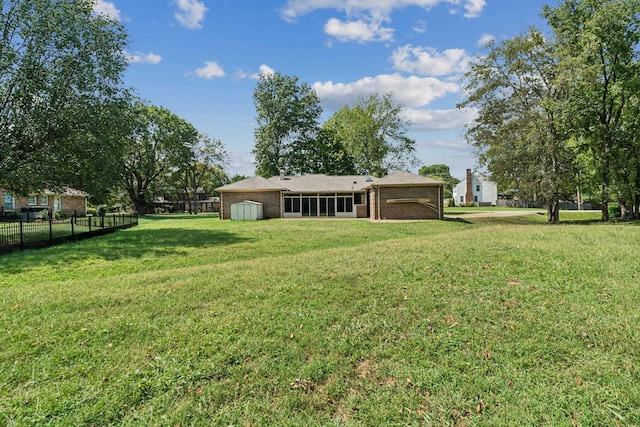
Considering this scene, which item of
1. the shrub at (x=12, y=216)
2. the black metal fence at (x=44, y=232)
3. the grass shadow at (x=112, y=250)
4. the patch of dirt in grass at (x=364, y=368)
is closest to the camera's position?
the patch of dirt in grass at (x=364, y=368)

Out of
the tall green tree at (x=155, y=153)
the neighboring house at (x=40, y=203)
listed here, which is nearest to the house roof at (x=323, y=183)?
the neighboring house at (x=40, y=203)

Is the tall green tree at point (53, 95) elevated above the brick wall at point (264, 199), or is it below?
A: above

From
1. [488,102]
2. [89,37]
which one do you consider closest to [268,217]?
[89,37]

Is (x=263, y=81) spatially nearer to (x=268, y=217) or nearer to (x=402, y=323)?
(x=268, y=217)

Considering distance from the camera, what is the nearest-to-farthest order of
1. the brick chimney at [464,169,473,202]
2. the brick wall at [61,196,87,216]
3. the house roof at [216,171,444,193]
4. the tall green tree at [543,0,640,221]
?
the tall green tree at [543,0,640,221], the house roof at [216,171,444,193], the brick wall at [61,196,87,216], the brick chimney at [464,169,473,202]

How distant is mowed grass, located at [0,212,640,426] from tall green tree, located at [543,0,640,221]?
47.3ft

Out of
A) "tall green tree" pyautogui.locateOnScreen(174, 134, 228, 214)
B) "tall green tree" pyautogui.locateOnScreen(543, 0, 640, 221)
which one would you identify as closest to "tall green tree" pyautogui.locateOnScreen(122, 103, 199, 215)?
"tall green tree" pyautogui.locateOnScreen(174, 134, 228, 214)

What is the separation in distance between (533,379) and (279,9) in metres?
14.0

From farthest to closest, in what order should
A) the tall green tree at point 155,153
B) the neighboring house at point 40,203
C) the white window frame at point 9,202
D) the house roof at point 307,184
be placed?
the tall green tree at point 155,153
the white window frame at point 9,202
the neighboring house at point 40,203
the house roof at point 307,184

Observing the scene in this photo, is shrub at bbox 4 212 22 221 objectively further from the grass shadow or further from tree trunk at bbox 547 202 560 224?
tree trunk at bbox 547 202 560 224

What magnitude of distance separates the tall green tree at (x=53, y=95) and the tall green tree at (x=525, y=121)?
2071 cm

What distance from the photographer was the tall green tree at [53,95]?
13.0 metres

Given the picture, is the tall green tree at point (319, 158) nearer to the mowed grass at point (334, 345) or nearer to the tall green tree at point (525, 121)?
the tall green tree at point (525, 121)

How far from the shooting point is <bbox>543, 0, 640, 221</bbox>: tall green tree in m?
17.5
